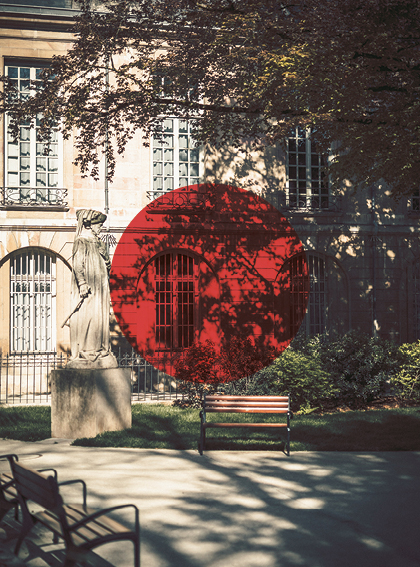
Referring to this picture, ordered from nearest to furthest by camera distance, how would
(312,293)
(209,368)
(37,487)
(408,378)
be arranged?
(37,487)
(209,368)
(408,378)
(312,293)

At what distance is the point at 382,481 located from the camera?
264 inches

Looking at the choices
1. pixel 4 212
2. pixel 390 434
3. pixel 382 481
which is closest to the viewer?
pixel 382 481

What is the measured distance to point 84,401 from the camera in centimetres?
927

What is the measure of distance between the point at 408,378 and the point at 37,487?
11387 mm

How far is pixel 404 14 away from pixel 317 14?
6.81 feet

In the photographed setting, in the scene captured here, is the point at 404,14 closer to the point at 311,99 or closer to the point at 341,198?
the point at 311,99

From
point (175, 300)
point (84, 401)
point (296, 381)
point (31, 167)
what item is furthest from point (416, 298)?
point (84, 401)

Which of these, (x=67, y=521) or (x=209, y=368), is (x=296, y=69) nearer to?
(x=209, y=368)

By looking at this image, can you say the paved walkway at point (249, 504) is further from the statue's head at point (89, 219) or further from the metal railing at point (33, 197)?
the metal railing at point (33, 197)

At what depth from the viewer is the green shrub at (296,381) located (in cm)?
1283

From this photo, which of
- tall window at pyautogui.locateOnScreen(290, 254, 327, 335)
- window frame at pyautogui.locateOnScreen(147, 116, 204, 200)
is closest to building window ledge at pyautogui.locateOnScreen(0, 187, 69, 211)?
window frame at pyautogui.locateOnScreen(147, 116, 204, 200)

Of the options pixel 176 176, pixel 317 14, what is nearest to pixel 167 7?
pixel 317 14

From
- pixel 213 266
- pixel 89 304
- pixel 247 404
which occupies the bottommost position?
pixel 247 404

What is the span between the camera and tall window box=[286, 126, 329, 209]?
62.1 feet
